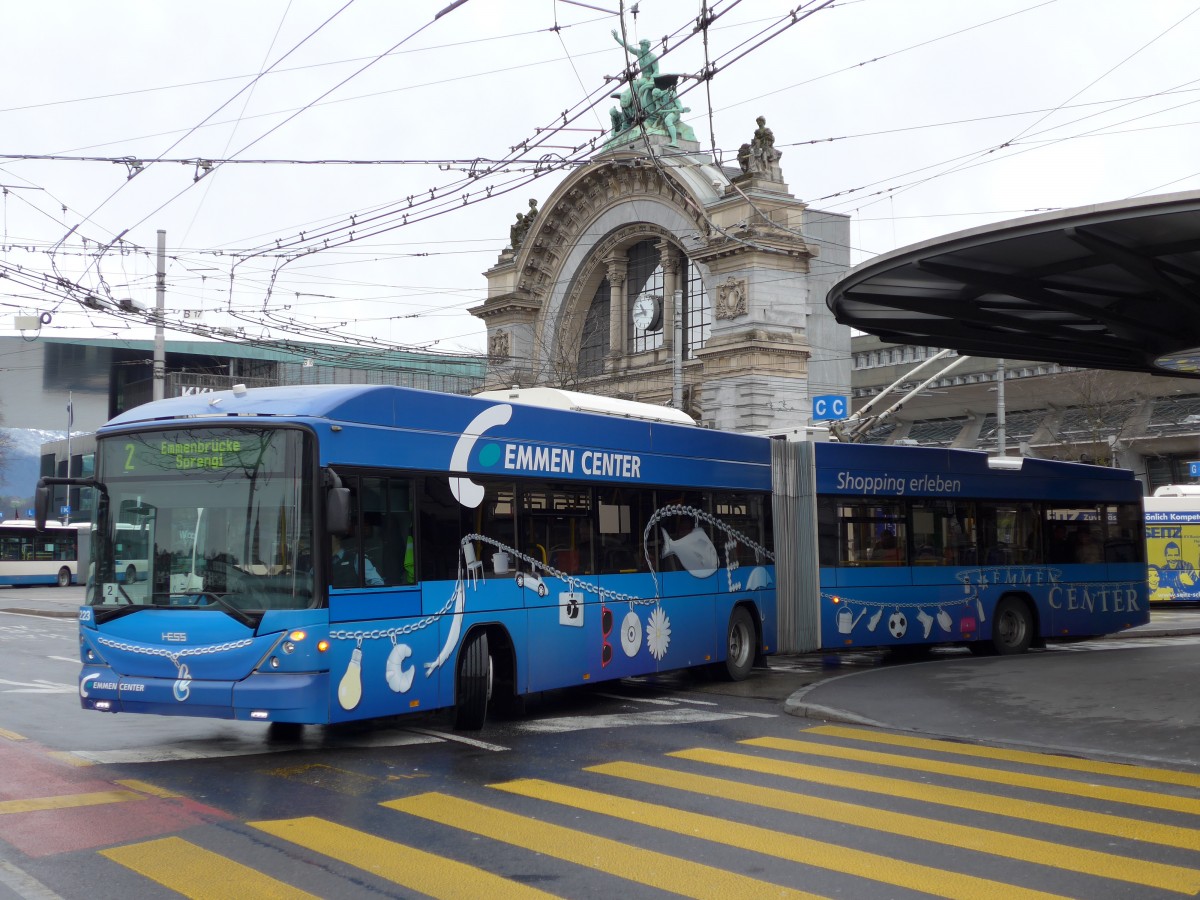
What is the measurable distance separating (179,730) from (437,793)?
171 inches

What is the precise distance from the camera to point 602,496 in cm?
1405

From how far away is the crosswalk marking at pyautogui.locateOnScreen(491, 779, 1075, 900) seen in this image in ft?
21.3

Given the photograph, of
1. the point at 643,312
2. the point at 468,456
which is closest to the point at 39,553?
the point at 643,312

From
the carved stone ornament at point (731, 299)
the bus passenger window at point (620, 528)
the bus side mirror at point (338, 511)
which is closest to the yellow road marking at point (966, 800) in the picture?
the bus side mirror at point (338, 511)

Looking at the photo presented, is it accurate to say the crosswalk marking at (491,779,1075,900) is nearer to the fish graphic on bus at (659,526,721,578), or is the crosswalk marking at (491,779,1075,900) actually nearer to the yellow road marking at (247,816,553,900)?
the yellow road marking at (247,816,553,900)

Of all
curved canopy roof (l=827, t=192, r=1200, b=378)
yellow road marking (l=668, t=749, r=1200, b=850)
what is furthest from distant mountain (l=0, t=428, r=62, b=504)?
yellow road marking (l=668, t=749, r=1200, b=850)

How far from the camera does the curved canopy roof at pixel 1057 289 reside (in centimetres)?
1195

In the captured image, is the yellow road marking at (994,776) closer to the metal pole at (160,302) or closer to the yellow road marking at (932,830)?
the yellow road marking at (932,830)

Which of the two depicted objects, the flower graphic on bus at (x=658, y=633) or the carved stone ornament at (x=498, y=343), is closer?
the flower graphic on bus at (x=658, y=633)

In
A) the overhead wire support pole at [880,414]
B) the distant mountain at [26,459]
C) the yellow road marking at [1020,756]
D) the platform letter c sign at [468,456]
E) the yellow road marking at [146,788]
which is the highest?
the distant mountain at [26,459]

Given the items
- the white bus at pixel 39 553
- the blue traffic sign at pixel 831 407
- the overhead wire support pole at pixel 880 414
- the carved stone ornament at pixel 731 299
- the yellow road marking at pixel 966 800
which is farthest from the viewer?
the white bus at pixel 39 553

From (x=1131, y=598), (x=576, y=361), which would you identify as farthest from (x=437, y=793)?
(x=576, y=361)

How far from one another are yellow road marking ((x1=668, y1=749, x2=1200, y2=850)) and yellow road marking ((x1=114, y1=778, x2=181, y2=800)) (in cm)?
406

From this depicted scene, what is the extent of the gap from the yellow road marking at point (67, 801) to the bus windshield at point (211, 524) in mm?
1754
